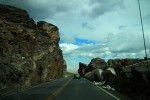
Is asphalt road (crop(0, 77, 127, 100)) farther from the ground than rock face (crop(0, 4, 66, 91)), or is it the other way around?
rock face (crop(0, 4, 66, 91))

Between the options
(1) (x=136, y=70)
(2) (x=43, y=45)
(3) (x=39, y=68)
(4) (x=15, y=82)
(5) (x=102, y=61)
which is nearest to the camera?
(1) (x=136, y=70)

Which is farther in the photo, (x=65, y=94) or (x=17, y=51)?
(x=17, y=51)

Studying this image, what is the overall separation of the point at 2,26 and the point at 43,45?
39788 millimetres

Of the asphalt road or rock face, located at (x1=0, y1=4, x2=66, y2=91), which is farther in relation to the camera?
rock face, located at (x1=0, y1=4, x2=66, y2=91)

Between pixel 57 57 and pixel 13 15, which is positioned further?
pixel 57 57

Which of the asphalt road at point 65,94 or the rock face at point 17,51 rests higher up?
the rock face at point 17,51

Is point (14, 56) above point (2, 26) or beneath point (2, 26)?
beneath

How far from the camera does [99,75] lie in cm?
7125

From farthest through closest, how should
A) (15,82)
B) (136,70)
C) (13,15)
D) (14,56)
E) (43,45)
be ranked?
(43,45) → (13,15) → (14,56) → (15,82) → (136,70)

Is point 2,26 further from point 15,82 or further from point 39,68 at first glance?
point 39,68

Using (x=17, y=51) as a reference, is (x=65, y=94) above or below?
below

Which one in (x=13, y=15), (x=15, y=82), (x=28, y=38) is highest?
(x=13, y=15)

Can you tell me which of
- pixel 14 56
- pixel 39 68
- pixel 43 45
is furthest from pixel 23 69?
pixel 43 45

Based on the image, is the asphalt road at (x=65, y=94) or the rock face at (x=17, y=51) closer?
the asphalt road at (x=65, y=94)
